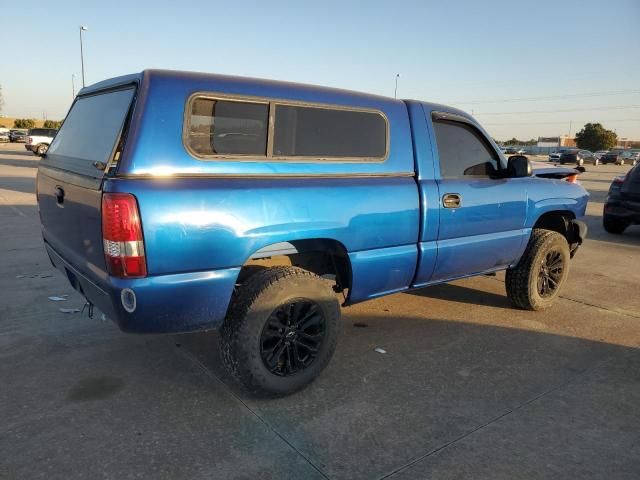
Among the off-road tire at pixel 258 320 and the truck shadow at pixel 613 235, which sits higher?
the off-road tire at pixel 258 320

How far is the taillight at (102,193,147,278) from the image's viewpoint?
7.67 ft

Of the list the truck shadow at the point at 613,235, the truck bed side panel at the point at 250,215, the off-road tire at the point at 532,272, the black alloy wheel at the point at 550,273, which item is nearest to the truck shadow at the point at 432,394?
the off-road tire at the point at 532,272

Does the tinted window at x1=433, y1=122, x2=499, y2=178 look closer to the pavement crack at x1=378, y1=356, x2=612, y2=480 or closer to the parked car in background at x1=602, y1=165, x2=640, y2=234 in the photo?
the pavement crack at x1=378, y1=356, x2=612, y2=480

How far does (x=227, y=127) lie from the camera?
279 cm

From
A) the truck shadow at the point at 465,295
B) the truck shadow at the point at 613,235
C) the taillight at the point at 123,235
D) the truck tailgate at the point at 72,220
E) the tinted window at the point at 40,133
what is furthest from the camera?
the tinted window at the point at 40,133

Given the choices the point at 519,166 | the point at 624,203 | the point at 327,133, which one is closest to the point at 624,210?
the point at 624,203

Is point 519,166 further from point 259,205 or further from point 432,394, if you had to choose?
point 259,205

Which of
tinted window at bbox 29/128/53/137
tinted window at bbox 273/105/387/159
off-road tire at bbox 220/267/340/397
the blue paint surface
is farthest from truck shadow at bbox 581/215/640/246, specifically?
tinted window at bbox 29/128/53/137

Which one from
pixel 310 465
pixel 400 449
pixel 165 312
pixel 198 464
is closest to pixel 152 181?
pixel 165 312

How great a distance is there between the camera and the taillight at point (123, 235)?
2.34 m

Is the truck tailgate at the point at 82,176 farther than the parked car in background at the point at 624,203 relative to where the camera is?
No

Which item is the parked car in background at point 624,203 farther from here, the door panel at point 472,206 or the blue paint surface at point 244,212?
the blue paint surface at point 244,212

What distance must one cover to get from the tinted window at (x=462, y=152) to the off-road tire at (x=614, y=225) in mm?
6467

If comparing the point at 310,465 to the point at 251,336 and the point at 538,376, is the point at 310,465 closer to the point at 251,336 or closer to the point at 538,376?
the point at 251,336
